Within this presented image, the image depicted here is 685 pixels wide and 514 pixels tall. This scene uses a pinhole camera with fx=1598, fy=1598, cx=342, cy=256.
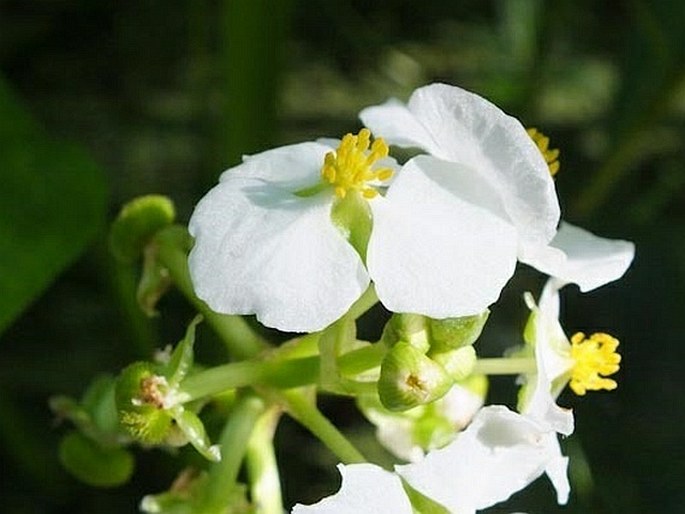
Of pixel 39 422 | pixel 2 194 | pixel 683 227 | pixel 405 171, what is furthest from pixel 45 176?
pixel 683 227

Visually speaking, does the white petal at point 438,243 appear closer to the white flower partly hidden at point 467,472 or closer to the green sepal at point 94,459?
the white flower partly hidden at point 467,472

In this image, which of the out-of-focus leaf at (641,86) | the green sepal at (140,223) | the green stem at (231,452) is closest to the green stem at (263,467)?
the green stem at (231,452)

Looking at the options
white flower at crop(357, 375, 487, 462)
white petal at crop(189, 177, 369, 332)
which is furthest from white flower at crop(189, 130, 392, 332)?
white flower at crop(357, 375, 487, 462)

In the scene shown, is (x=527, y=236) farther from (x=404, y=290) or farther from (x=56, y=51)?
(x=56, y=51)

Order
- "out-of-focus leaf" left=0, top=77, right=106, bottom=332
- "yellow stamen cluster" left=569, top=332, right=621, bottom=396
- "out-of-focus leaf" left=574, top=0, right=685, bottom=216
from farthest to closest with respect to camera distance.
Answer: "out-of-focus leaf" left=574, top=0, right=685, bottom=216, "out-of-focus leaf" left=0, top=77, right=106, bottom=332, "yellow stamen cluster" left=569, top=332, right=621, bottom=396

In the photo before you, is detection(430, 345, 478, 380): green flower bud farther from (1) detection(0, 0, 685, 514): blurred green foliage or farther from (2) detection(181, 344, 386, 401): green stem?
(1) detection(0, 0, 685, 514): blurred green foliage

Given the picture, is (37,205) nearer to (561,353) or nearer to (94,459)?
(94,459)
